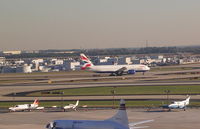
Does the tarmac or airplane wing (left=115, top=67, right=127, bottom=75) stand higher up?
airplane wing (left=115, top=67, right=127, bottom=75)

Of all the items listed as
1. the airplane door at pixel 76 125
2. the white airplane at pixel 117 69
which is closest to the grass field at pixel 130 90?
the white airplane at pixel 117 69

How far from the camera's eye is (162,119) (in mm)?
75500

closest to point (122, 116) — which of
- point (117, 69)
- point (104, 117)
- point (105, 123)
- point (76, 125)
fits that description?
point (105, 123)

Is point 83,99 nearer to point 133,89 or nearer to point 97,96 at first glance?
point 97,96

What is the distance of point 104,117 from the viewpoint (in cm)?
7881

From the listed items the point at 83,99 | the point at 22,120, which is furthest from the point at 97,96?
the point at 22,120

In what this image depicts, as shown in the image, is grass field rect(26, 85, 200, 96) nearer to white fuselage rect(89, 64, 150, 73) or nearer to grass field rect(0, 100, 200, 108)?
grass field rect(0, 100, 200, 108)

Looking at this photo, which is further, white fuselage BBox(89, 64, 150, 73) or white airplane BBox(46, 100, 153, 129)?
white fuselage BBox(89, 64, 150, 73)

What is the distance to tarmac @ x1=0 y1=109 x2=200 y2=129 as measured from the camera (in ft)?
231

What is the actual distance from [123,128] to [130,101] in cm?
4615

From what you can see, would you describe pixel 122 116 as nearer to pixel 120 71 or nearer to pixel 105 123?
pixel 105 123

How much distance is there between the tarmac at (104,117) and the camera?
7044 centimetres

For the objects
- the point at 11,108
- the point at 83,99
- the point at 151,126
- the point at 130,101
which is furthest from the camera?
the point at 83,99

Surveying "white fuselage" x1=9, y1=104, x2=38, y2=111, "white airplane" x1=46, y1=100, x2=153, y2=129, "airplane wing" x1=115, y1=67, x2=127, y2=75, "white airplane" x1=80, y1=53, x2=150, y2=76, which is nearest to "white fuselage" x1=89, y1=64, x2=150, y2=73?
"white airplane" x1=80, y1=53, x2=150, y2=76
